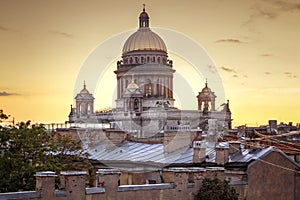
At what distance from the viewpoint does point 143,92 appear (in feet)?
321

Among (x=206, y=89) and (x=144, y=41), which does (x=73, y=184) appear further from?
(x=206, y=89)

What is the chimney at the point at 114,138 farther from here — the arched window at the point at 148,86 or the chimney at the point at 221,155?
the arched window at the point at 148,86

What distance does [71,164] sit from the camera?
109 feet

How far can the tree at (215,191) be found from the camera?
25.4 meters

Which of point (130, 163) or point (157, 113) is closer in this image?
point (130, 163)

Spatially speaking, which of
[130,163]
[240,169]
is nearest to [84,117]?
[130,163]

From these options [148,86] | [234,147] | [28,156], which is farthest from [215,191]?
[148,86]

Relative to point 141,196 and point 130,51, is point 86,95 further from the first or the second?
point 141,196

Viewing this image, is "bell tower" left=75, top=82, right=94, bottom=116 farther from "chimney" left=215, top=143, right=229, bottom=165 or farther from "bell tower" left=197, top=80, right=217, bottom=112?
"chimney" left=215, top=143, right=229, bottom=165

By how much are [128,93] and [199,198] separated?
6940 centimetres

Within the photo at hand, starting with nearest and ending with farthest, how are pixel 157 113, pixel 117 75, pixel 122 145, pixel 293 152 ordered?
pixel 293 152 → pixel 122 145 → pixel 157 113 → pixel 117 75

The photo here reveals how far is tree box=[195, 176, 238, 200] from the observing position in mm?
25422

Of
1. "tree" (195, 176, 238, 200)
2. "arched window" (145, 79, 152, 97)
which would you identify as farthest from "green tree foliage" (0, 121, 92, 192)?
"arched window" (145, 79, 152, 97)

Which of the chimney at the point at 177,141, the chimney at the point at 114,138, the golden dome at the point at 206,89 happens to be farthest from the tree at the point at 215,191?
the golden dome at the point at 206,89
